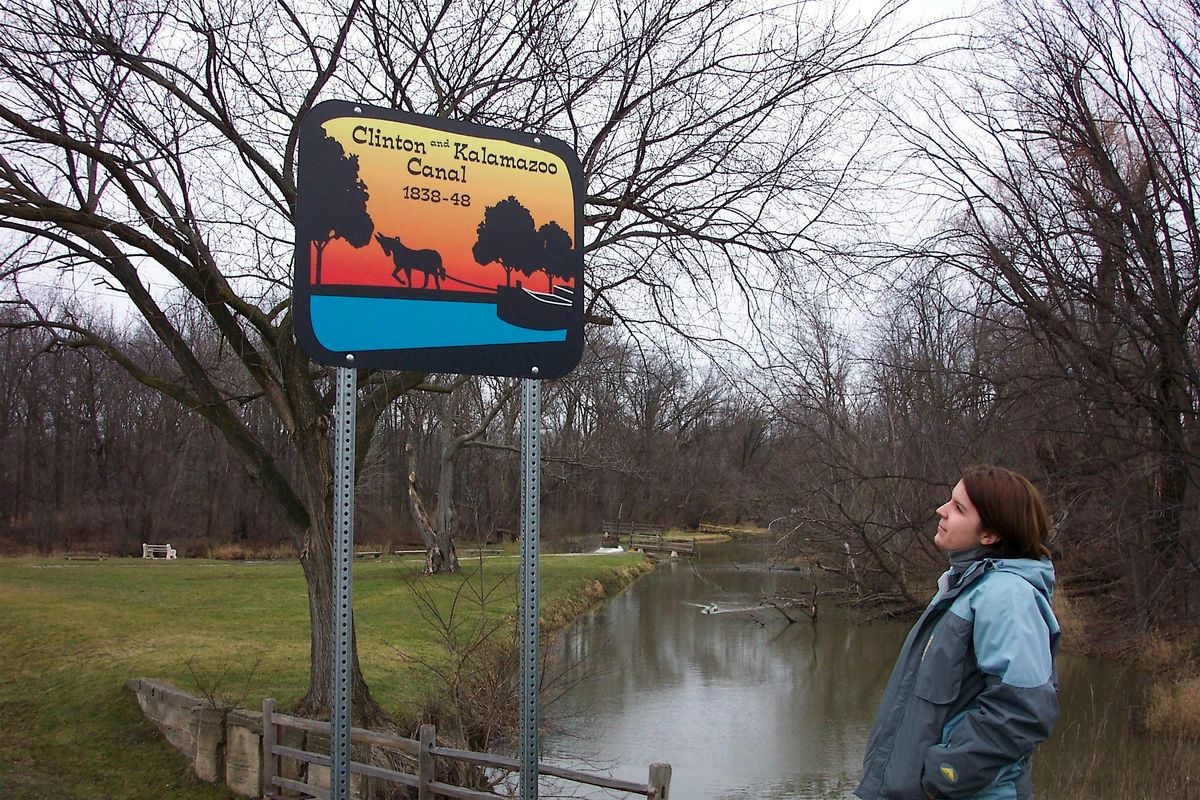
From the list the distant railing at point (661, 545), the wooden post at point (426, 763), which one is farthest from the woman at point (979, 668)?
the distant railing at point (661, 545)

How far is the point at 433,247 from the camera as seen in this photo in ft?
10.4

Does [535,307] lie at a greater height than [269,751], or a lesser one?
greater

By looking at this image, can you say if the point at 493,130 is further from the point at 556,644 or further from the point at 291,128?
the point at 556,644

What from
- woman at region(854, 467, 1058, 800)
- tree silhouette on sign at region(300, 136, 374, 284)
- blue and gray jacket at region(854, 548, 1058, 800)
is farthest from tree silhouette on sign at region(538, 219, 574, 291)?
blue and gray jacket at region(854, 548, 1058, 800)

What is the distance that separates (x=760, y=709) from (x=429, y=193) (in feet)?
44.4

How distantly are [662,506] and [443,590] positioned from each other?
31.4 metres

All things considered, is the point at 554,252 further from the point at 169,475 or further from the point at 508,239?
the point at 169,475

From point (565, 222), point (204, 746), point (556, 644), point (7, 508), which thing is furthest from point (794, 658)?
point (7, 508)

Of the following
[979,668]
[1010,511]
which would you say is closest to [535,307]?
[1010,511]

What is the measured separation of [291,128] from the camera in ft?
29.4

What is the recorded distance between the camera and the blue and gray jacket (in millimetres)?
2592

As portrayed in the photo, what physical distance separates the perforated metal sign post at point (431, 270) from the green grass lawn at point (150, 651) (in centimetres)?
588

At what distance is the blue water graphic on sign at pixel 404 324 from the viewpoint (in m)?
3.06

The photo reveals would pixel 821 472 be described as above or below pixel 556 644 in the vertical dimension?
above
